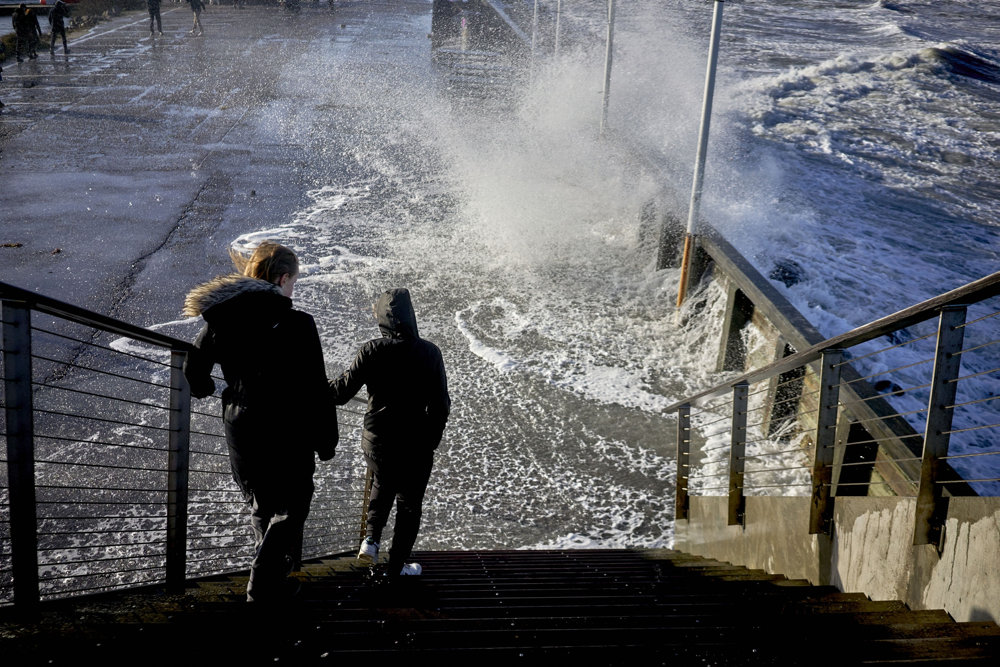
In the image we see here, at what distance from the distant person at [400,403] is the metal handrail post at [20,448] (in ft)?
5.27

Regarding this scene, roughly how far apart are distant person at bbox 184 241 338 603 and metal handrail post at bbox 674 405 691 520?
3178 millimetres

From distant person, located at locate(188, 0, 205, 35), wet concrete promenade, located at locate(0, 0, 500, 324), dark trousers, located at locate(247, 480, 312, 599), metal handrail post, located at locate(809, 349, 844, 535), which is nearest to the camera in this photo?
dark trousers, located at locate(247, 480, 312, 599)

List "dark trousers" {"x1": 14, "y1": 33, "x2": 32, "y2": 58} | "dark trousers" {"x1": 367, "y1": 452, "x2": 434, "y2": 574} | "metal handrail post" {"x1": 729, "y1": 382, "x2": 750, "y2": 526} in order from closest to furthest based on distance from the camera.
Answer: "dark trousers" {"x1": 367, "y1": 452, "x2": 434, "y2": 574}
"metal handrail post" {"x1": 729, "y1": 382, "x2": 750, "y2": 526}
"dark trousers" {"x1": 14, "y1": 33, "x2": 32, "y2": 58}

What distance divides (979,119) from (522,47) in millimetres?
16970

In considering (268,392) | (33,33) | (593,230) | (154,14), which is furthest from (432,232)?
(154,14)

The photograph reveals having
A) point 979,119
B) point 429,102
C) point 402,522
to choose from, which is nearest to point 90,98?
point 429,102

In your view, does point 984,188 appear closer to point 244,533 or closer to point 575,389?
point 575,389

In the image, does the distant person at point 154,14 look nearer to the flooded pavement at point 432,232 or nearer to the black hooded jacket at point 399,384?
the flooded pavement at point 432,232

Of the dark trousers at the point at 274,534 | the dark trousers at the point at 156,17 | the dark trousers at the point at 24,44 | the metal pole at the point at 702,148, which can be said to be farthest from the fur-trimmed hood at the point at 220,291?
the dark trousers at the point at 156,17

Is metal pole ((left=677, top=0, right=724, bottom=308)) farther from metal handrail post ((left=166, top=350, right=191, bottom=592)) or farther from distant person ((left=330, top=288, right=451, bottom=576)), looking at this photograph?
metal handrail post ((left=166, top=350, right=191, bottom=592))

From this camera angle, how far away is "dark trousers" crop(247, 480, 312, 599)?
306cm

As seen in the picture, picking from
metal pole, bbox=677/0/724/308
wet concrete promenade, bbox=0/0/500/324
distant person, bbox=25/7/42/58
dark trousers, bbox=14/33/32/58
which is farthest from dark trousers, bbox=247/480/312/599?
dark trousers, bbox=14/33/32/58

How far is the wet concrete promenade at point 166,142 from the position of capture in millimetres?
11219

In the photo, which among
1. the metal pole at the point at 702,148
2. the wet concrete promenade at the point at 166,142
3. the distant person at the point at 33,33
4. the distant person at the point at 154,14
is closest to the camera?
the metal pole at the point at 702,148
